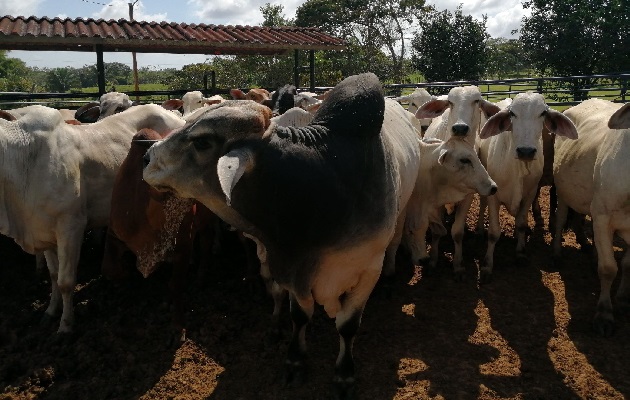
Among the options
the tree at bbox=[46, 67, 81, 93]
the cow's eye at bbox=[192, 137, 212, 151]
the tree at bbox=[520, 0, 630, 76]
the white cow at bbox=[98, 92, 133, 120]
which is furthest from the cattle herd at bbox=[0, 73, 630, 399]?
the tree at bbox=[46, 67, 81, 93]

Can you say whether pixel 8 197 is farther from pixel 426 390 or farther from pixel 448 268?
pixel 448 268

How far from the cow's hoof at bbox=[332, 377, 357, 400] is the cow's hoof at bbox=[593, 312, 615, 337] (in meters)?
2.01

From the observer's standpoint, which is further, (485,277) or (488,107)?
(488,107)

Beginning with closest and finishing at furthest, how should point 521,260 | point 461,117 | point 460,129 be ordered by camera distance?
1. point 460,129
2. point 461,117
3. point 521,260

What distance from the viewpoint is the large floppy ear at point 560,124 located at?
15.5 feet

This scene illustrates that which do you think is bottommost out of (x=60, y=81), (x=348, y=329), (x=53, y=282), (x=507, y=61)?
(x=53, y=282)

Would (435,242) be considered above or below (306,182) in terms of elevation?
below

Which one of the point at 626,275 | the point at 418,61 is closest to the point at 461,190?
the point at 626,275

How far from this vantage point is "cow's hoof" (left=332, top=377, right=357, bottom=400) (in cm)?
334

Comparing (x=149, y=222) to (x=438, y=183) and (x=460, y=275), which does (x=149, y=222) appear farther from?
(x=460, y=275)

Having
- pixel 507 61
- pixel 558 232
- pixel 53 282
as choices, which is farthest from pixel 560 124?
pixel 507 61

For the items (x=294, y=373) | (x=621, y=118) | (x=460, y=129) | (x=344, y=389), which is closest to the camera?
(x=344, y=389)

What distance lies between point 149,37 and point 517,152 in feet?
25.6

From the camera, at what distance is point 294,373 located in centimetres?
356
